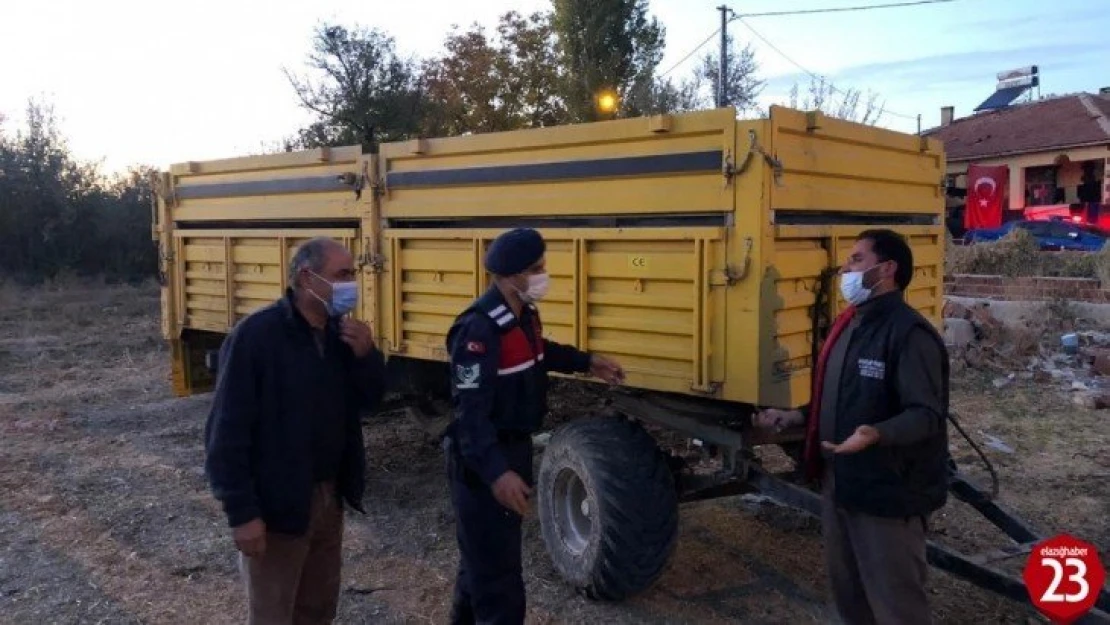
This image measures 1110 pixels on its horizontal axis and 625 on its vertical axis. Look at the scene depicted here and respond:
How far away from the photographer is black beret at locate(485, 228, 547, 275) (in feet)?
11.1

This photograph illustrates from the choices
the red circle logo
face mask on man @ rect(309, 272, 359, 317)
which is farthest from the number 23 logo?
face mask on man @ rect(309, 272, 359, 317)

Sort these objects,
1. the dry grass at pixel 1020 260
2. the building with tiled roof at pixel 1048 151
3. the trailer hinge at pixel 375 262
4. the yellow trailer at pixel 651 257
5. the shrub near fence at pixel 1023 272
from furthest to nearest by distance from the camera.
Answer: the building with tiled roof at pixel 1048 151
the dry grass at pixel 1020 260
the shrub near fence at pixel 1023 272
the trailer hinge at pixel 375 262
the yellow trailer at pixel 651 257

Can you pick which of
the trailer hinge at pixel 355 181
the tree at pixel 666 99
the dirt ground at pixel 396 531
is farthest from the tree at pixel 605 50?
the trailer hinge at pixel 355 181

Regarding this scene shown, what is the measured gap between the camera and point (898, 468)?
3.11 m

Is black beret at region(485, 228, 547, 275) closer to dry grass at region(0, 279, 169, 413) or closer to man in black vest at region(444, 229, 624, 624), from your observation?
man in black vest at region(444, 229, 624, 624)

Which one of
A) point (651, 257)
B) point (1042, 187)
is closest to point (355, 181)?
point (651, 257)

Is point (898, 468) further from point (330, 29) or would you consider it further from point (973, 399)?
point (330, 29)

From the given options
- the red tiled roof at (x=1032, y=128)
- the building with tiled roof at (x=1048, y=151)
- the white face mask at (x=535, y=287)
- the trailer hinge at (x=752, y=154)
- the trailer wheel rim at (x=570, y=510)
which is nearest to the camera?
the white face mask at (x=535, y=287)

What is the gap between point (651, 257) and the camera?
4387 millimetres

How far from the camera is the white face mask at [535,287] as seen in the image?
344 centimetres

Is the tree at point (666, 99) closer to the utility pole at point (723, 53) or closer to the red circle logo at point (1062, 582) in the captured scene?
the utility pole at point (723, 53)

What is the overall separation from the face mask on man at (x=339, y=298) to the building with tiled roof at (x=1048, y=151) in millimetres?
18846

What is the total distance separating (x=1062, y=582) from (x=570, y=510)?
2247 millimetres

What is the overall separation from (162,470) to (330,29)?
1802 cm
